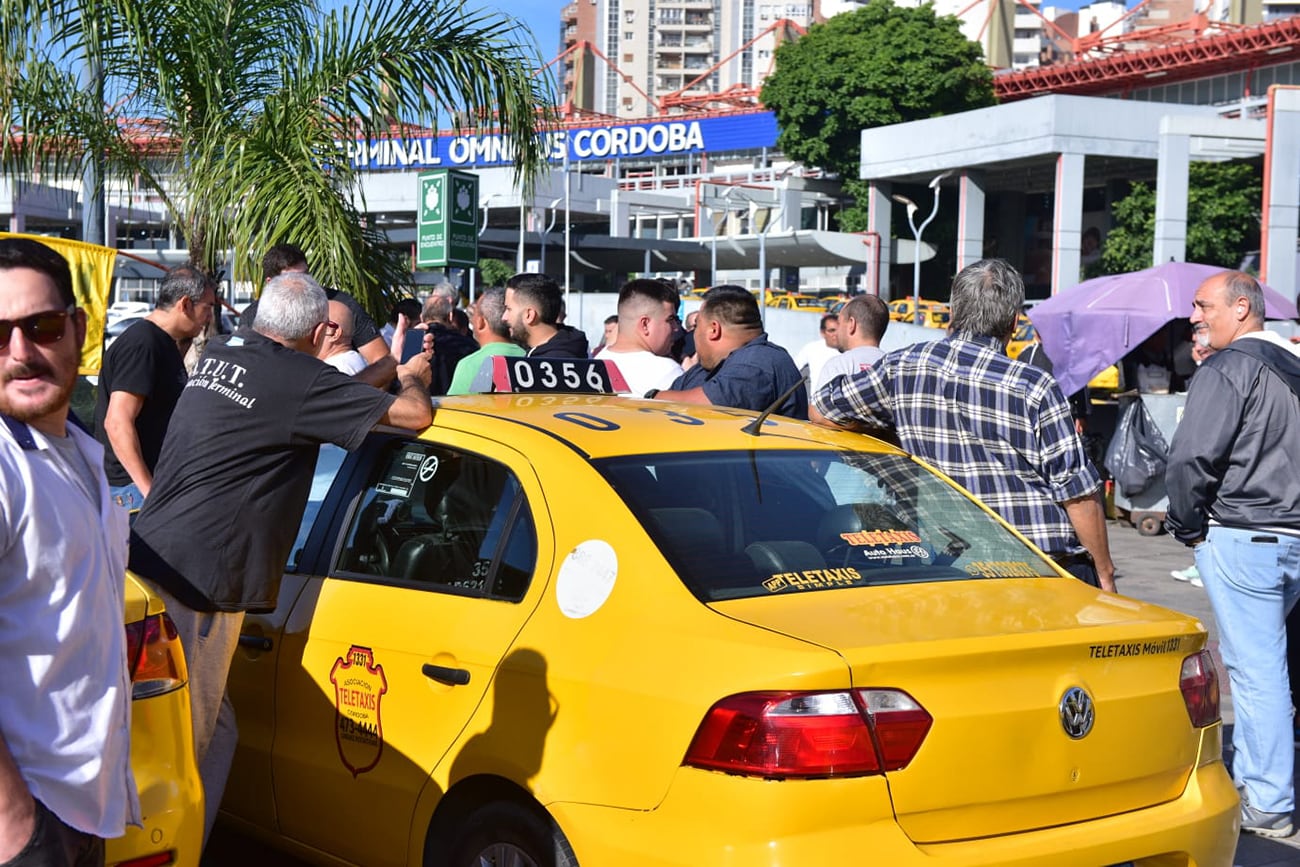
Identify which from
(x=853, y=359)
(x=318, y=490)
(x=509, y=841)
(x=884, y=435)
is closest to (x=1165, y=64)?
(x=853, y=359)

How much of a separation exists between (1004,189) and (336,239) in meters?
54.5

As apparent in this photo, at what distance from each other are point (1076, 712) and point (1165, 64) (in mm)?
73103

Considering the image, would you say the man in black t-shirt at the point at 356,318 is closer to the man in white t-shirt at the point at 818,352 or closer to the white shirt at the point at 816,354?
the man in white t-shirt at the point at 818,352

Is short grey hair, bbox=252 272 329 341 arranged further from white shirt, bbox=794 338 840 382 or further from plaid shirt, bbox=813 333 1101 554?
white shirt, bbox=794 338 840 382

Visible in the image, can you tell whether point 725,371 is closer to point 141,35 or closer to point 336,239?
point 336,239

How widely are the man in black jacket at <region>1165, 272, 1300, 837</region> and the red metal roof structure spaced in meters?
65.2

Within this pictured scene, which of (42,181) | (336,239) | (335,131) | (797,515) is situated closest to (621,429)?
(797,515)

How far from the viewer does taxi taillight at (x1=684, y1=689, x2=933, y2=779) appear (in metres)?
2.87

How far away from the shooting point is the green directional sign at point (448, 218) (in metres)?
11.4

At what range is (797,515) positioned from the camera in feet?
12.1

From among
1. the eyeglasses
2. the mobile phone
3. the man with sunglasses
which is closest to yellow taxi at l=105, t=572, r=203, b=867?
the man with sunglasses

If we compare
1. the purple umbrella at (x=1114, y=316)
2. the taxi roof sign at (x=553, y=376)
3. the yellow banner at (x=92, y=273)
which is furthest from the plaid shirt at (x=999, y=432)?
the purple umbrella at (x=1114, y=316)

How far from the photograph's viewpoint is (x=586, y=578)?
3355 millimetres

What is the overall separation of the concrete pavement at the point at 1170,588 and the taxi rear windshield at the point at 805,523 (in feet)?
5.65
